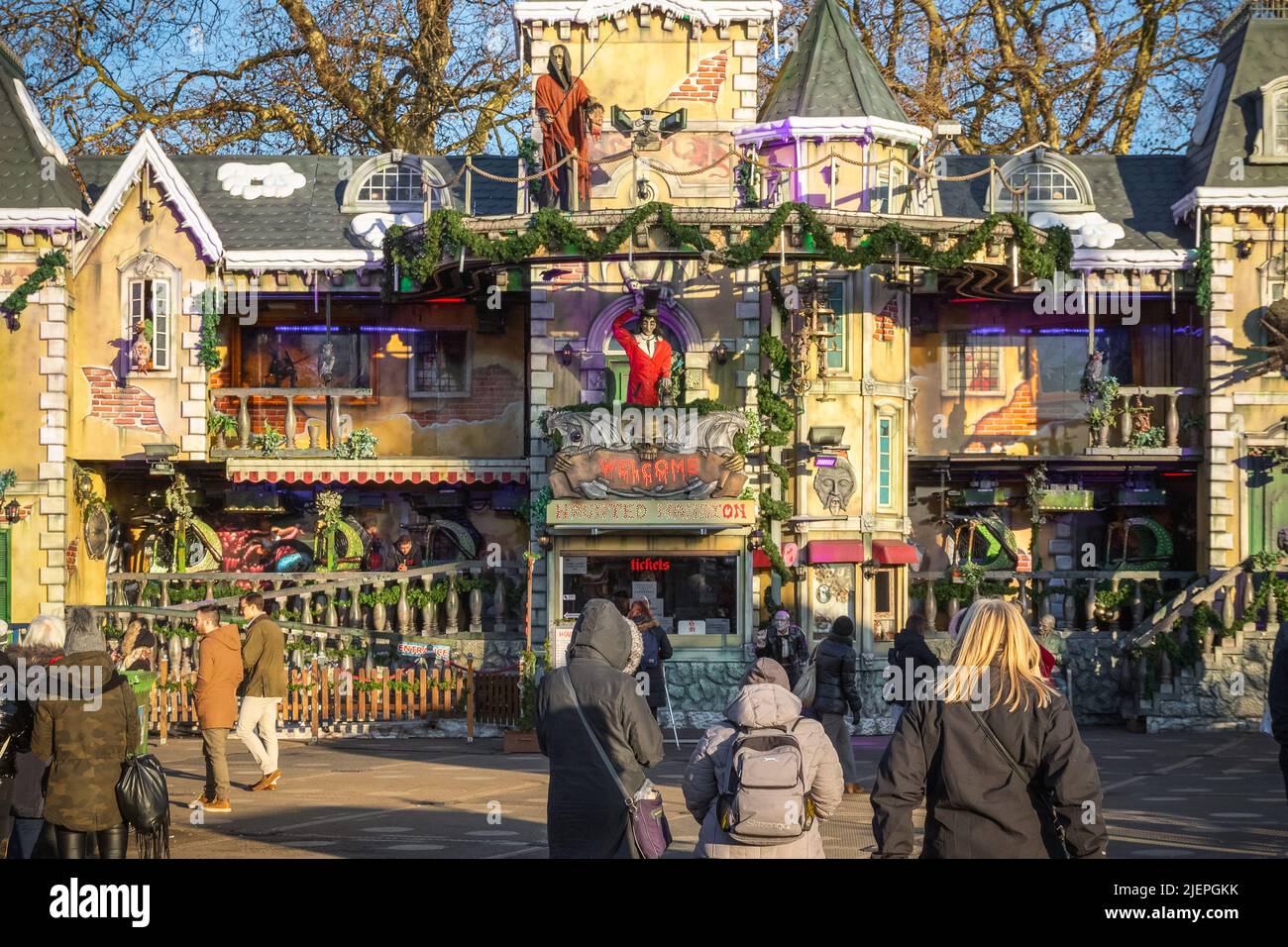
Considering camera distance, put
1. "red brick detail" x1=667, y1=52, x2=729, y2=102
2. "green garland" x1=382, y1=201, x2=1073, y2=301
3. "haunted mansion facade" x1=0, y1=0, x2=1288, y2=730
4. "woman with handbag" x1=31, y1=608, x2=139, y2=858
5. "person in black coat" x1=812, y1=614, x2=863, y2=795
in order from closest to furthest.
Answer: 1. "woman with handbag" x1=31, y1=608, x2=139, y2=858
2. "person in black coat" x1=812, y1=614, x2=863, y2=795
3. "green garland" x1=382, y1=201, x2=1073, y2=301
4. "haunted mansion facade" x1=0, y1=0, x2=1288, y2=730
5. "red brick detail" x1=667, y1=52, x2=729, y2=102

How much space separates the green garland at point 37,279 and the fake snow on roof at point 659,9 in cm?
837

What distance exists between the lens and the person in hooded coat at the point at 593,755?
386 inches

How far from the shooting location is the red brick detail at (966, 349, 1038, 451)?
3095 cm

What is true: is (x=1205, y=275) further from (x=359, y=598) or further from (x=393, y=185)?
(x=359, y=598)

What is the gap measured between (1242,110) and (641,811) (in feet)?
78.9

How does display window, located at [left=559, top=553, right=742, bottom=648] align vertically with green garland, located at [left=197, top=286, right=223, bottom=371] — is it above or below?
below

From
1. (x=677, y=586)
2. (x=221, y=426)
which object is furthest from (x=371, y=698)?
(x=221, y=426)

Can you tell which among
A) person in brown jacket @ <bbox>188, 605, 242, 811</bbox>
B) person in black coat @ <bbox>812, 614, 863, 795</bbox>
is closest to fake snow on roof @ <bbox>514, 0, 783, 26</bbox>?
Result: person in black coat @ <bbox>812, 614, 863, 795</bbox>

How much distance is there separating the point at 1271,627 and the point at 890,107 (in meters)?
10.4

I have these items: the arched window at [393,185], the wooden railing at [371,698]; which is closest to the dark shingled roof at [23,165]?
Answer: the arched window at [393,185]

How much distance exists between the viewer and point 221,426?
A: 2925cm

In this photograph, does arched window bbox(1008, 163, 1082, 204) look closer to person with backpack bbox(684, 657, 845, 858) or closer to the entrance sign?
the entrance sign

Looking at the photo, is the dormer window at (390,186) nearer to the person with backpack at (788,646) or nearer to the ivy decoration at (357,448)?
the ivy decoration at (357,448)

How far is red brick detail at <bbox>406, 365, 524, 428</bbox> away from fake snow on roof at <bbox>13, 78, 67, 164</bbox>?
24.2 ft
